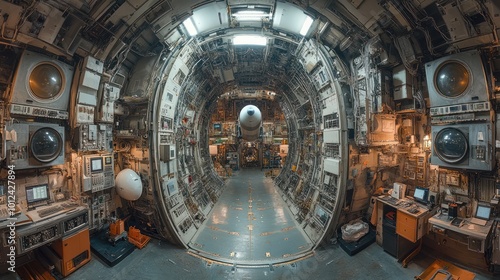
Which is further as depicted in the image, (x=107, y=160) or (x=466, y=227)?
(x=107, y=160)

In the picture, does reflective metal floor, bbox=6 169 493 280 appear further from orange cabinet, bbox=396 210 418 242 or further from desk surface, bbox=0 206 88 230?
desk surface, bbox=0 206 88 230

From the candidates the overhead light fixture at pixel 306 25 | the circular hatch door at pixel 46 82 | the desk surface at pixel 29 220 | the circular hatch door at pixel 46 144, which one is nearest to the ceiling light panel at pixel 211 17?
the overhead light fixture at pixel 306 25

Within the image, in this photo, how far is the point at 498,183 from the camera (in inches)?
187

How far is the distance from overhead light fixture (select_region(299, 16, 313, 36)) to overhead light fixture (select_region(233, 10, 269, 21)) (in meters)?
A: 1.38

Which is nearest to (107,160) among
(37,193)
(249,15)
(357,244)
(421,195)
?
(37,193)

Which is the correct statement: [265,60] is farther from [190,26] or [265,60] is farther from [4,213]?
[4,213]

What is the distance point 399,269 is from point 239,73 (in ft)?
35.4

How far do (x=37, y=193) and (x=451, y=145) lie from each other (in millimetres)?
11073

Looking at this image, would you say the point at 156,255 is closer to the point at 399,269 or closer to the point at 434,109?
the point at 399,269

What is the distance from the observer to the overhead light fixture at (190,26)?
670 cm

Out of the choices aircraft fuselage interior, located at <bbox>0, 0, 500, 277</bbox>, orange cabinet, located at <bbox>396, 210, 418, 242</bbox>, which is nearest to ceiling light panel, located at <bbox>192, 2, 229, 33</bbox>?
aircraft fuselage interior, located at <bbox>0, 0, 500, 277</bbox>

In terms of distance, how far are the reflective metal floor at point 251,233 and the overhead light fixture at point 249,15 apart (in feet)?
27.3

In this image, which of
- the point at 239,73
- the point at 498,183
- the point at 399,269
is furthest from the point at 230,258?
the point at 239,73

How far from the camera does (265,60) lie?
9.29 meters
